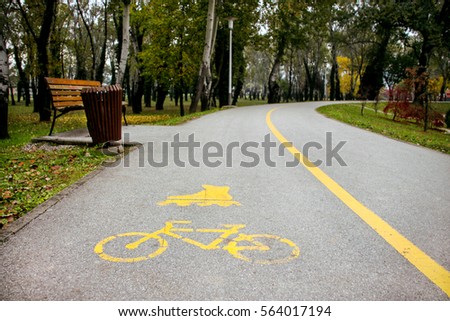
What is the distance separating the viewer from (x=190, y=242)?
10.1ft

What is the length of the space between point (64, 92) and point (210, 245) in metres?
7.43

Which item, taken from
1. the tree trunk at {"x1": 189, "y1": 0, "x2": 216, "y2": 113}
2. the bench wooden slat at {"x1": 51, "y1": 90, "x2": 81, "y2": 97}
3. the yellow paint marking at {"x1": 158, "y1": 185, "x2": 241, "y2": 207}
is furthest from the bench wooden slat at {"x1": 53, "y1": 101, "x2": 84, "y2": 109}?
the tree trunk at {"x1": 189, "y1": 0, "x2": 216, "y2": 113}

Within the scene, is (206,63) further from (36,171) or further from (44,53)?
(36,171)

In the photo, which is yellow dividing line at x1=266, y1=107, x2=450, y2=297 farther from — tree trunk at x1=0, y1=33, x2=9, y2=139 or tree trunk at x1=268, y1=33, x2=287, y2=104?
tree trunk at x1=268, y1=33, x2=287, y2=104

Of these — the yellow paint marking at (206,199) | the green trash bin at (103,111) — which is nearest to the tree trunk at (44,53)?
the green trash bin at (103,111)

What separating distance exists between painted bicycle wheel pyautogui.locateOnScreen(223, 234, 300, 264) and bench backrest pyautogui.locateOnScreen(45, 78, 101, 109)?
6.71 meters

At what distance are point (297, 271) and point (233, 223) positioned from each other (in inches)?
41.4

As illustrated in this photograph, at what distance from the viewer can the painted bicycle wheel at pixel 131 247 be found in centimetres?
280

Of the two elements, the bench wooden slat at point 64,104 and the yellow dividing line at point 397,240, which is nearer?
the yellow dividing line at point 397,240

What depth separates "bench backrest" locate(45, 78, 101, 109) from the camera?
8.27m

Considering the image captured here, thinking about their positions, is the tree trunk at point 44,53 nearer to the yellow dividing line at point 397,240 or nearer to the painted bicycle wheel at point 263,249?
the yellow dividing line at point 397,240
